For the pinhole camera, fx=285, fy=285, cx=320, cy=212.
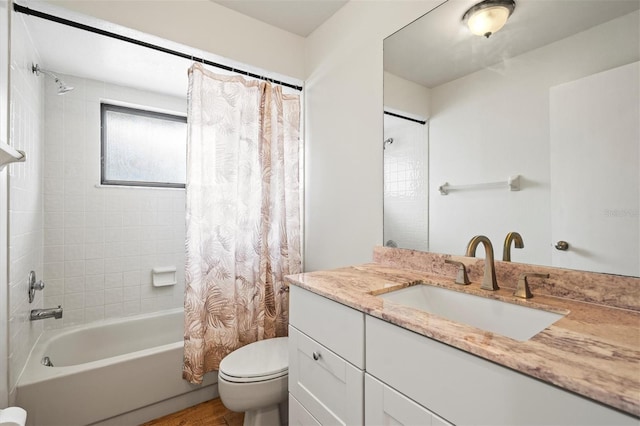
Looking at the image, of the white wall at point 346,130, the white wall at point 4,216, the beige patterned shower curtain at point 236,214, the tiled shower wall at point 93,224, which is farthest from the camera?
the tiled shower wall at point 93,224

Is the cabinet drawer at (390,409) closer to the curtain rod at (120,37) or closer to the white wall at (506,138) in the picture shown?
the white wall at (506,138)

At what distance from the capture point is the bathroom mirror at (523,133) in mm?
881

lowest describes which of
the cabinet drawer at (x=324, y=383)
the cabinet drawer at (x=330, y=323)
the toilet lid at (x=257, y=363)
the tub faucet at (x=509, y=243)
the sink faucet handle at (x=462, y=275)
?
the toilet lid at (x=257, y=363)

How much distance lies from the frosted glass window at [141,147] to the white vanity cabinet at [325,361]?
187 cm

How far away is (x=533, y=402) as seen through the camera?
21.6 inches

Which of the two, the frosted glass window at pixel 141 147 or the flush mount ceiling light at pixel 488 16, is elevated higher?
the flush mount ceiling light at pixel 488 16

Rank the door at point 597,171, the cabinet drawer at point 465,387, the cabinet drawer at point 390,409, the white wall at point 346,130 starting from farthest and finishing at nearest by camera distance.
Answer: the white wall at point 346,130 → the door at point 597,171 → the cabinet drawer at point 390,409 → the cabinet drawer at point 465,387

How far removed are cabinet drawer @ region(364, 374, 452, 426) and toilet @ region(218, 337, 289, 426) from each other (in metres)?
0.71

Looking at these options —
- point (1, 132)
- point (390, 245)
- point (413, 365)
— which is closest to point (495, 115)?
point (390, 245)

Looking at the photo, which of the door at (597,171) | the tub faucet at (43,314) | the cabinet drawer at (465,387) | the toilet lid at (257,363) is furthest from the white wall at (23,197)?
the door at (597,171)

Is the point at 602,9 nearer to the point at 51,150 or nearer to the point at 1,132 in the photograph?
the point at 1,132

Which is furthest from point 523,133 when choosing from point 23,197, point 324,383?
point 23,197

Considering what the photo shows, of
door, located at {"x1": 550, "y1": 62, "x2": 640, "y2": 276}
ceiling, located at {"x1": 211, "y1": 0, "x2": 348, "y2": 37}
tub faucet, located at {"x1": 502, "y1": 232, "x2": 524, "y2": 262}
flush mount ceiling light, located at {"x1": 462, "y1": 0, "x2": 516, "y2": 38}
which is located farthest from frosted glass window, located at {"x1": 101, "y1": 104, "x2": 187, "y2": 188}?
door, located at {"x1": 550, "y1": 62, "x2": 640, "y2": 276}

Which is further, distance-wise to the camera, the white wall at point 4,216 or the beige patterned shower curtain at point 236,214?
the beige patterned shower curtain at point 236,214
